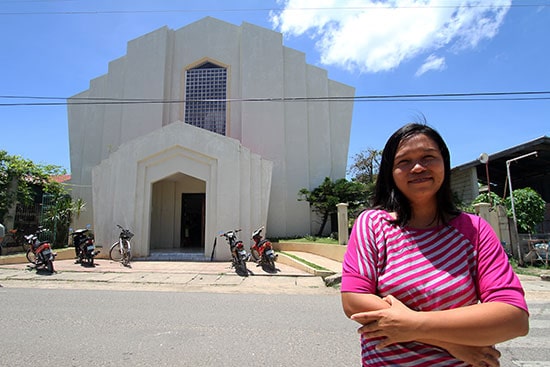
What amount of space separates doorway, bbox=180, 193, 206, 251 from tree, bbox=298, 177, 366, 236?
531 centimetres

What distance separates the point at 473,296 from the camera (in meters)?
1.22

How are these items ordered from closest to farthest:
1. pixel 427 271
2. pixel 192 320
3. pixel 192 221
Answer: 1. pixel 427 271
2. pixel 192 320
3. pixel 192 221

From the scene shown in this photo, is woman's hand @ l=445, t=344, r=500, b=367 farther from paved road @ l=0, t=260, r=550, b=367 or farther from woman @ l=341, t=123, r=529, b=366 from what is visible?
paved road @ l=0, t=260, r=550, b=367

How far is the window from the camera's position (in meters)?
18.3

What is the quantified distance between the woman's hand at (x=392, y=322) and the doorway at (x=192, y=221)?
52.1ft

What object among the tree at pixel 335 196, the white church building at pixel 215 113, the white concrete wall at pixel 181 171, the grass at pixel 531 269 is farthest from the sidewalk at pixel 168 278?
the grass at pixel 531 269

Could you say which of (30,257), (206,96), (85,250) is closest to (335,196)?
(206,96)

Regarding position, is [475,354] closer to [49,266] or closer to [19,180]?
[49,266]

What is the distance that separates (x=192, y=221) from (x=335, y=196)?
7.42 metres

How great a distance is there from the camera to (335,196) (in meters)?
15.3

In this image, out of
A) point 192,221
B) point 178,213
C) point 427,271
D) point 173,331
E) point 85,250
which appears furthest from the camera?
point 192,221

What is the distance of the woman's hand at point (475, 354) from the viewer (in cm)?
114

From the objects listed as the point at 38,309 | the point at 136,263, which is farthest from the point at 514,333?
the point at 136,263

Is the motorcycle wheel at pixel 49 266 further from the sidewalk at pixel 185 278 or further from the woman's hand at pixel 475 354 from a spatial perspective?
the woman's hand at pixel 475 354
